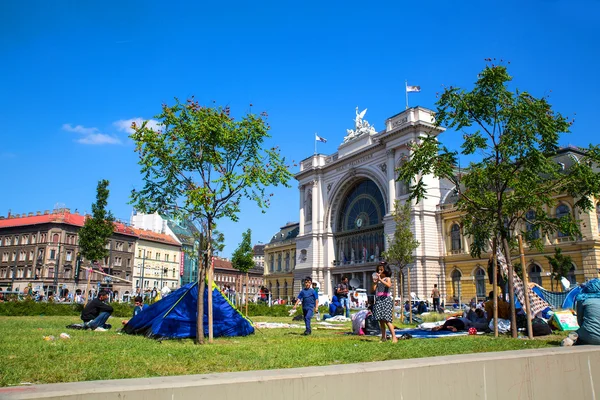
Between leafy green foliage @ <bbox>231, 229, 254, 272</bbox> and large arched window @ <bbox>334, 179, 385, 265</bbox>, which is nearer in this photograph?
leafy green foliage @ <bbox>231, 229, 254, 272</bbox>

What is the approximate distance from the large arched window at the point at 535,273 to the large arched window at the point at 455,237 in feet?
25.7

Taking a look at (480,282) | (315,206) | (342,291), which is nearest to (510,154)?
(342,291)

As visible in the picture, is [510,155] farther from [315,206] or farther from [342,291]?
[315,206]

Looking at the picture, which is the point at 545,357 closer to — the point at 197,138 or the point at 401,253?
the point at 197,138

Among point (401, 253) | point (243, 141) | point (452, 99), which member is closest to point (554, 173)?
point (452, 99)

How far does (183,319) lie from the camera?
12.9 metres

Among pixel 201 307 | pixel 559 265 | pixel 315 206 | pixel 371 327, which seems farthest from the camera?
pixel 315 206

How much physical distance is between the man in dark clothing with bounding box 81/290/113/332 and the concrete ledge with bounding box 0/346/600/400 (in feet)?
39.9

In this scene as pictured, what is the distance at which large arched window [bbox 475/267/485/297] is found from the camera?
46.2 metres

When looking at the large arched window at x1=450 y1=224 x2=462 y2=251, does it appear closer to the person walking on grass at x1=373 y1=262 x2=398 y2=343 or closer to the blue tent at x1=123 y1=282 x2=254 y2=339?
the blue tent at x1=123 y1=282 x2=254 y2=339

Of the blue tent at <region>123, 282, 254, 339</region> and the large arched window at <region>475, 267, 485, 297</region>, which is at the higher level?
the large arched window at <region>475, 267, 485, 297</region>

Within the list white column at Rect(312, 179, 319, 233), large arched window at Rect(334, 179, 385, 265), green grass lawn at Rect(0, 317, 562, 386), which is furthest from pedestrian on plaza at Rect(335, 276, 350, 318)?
white column at Rect(312, 179, 319, 233)

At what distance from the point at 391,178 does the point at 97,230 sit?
29978 mm

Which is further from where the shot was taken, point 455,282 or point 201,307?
point 455,282
